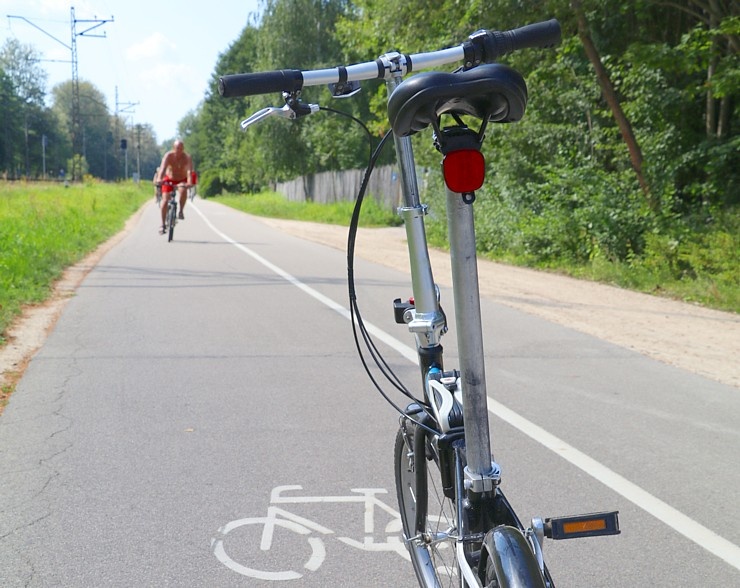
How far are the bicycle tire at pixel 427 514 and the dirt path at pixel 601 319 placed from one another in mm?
4493

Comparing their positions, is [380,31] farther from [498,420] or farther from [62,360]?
[498,420]

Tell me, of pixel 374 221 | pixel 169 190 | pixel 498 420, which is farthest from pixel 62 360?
pixel 374 221

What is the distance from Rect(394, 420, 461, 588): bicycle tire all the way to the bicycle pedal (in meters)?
0.64

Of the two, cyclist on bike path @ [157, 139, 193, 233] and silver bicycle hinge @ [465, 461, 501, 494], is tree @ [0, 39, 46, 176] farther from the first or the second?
silver bicycle hinge @ [465, 461, 501, 494]

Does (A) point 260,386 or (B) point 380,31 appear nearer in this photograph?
(A) point 260,386

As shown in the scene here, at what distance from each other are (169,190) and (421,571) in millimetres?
17778

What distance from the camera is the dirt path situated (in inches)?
315

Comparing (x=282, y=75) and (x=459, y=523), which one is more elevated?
(x=282, y=75)

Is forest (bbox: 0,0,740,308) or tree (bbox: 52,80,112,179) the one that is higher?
tree (bbox: 52,80,112,179)

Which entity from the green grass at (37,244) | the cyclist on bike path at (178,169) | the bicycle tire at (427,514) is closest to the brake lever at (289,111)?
the bicycle tire at (427,514)

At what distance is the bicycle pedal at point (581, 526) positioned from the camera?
2.07 metres

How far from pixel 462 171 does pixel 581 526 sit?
835 mm

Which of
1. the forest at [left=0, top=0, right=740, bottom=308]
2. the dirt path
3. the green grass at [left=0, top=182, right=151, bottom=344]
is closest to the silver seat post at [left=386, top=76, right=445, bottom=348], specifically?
the dirt path

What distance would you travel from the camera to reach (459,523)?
2.28 metres
